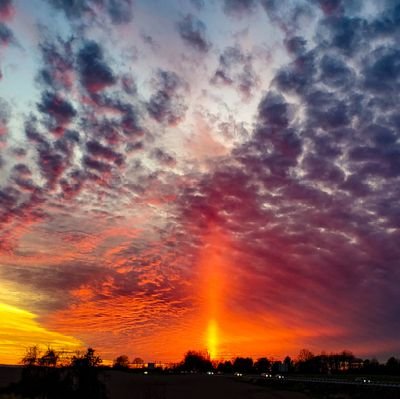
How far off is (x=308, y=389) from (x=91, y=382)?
53296 mm

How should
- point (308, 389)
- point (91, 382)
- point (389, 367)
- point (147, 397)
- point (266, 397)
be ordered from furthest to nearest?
point (389, 367), point (308, 389), point (266, 397), point (147, 397), point (91, 382)

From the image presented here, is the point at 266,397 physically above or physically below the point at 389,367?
below

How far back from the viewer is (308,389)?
267ft

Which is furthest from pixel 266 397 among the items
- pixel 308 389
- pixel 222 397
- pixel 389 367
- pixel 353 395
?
pixel 389 367

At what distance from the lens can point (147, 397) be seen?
167 feet

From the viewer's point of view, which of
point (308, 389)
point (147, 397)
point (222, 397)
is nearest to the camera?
point (147, 397)

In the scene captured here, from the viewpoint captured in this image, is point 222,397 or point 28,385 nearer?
point 28,385

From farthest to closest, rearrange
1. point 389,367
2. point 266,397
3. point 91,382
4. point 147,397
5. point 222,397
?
1. point 389,367
2. point 266,397
3. point 222,397
4. point 147,397
5. point 91,382

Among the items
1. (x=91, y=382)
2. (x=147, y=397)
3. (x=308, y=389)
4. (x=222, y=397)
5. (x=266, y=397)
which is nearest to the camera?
(x=91, y=382)

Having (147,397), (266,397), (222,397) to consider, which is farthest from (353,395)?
(147,397)

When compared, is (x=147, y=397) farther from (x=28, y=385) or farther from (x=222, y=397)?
(x=28, y=385)

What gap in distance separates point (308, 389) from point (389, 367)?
71.2 m

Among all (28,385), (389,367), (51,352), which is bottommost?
(28,385)

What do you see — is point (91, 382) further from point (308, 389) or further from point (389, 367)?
point (389, 367)
